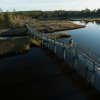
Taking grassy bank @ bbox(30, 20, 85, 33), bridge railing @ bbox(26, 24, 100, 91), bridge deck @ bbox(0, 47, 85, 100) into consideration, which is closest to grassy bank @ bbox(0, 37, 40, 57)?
bridge deck @ bbox(0, 47, 85, 100)

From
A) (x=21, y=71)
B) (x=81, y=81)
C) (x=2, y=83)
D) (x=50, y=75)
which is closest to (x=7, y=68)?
(x=21, y=71)

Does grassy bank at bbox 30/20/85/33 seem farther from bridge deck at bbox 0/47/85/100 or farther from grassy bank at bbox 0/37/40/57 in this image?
bridge deck at bbox 0/47/85/100

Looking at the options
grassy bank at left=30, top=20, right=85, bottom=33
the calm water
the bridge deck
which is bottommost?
grassy bank at left=30, top=20, right=85, bottom=33

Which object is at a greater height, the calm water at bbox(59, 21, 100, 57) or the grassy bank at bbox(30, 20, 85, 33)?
the calm water at bbox(59, 21, 100, 57)

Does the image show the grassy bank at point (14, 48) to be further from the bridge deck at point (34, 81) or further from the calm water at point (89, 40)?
the calm water at point (89, 40)

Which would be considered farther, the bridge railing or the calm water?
the calm water

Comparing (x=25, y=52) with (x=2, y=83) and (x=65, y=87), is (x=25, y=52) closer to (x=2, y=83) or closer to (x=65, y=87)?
(x=2, y=83)

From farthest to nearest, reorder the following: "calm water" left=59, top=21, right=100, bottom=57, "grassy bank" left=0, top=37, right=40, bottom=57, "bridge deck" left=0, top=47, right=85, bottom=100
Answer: "calm water" left=59, top=21, right=100, bottom=57 → "grassy bank" left=0, top=37, right=40, bottom=57 → "bridge deck" left=0, top=47, right=85, bottom=100

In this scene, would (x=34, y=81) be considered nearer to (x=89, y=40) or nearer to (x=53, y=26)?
(x=89, y=40)
